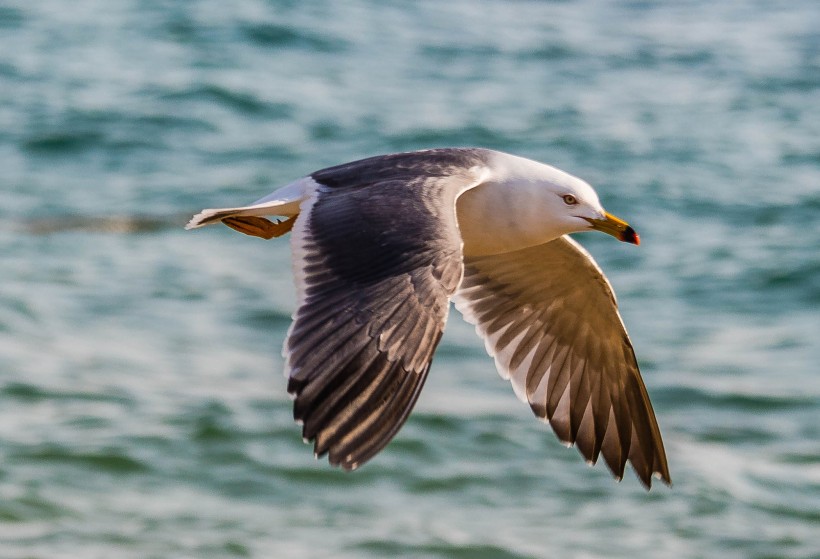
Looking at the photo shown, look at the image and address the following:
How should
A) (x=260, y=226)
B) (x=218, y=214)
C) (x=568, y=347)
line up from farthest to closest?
(x=568, y=347) → (x=260, y=226) → (x=218, y=214)

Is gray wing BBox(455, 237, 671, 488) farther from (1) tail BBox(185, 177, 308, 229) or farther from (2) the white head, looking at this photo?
(1) tail BBox(185, 177, 308, 229)

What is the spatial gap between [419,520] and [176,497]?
128 centimetres

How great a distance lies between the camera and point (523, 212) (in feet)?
16.5

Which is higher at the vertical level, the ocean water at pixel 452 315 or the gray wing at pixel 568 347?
the gray wing at pixel 568 347

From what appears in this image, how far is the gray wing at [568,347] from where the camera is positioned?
5.55 metres

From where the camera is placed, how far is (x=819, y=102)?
13.8 m

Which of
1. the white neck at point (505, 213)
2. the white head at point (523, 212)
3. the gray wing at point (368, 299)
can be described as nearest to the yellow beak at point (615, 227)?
the white head at point (523, 212)

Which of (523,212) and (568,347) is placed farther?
(568,347)

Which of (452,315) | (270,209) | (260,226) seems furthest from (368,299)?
(452,315)

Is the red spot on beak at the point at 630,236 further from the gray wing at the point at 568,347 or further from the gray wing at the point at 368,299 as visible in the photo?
the gray wing at the point at 368,299

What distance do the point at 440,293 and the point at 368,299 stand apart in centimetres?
20

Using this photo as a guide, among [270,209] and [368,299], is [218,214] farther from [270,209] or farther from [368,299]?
[368,299]

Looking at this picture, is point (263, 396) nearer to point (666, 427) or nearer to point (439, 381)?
point (439, 381)

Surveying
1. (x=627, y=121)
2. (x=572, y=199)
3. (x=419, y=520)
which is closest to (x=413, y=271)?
(x=572, y=199)
